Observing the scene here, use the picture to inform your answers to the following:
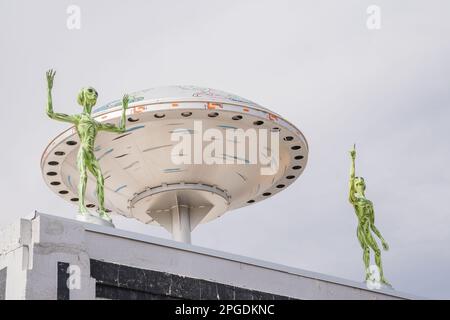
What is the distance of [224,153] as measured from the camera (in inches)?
1021

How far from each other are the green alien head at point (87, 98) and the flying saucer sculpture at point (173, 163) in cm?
314

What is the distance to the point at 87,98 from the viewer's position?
2106cm

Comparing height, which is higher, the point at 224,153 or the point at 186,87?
the point at 186,87

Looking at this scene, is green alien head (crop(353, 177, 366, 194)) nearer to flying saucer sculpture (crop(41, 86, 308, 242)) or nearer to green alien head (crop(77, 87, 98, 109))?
flying saucer sculpture (crop(41, 86, 308, 242))

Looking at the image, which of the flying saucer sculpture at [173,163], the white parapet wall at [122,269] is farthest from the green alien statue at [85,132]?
the flying saucer sculpture at [173,163]

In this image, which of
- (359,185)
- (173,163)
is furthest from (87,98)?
(359,185)

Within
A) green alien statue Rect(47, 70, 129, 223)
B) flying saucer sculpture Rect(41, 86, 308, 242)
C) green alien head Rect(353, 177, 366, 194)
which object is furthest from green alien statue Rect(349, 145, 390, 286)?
green alien statue Rect(47, 70, 129, 223)

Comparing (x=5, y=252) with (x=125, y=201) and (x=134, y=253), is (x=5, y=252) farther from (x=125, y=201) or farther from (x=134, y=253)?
(x=125, y=201)

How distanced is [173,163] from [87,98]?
514cm

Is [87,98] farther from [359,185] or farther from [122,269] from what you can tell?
[359,185]

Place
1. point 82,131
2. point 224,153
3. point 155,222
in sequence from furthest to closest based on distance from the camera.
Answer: point 155,222 → point 224,153 → point 82,131

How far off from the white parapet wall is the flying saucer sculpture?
5.11 meters
